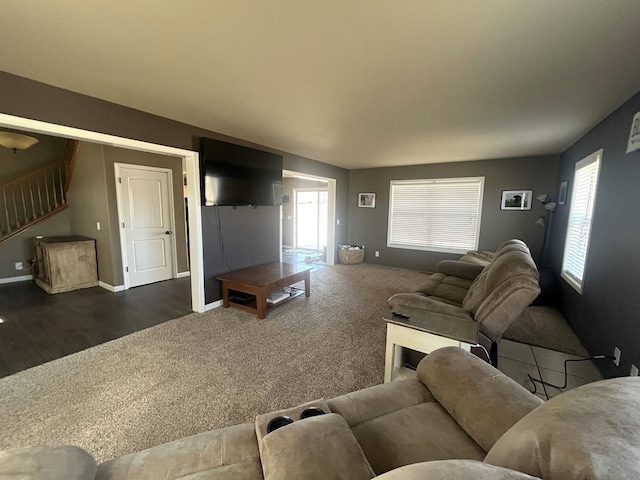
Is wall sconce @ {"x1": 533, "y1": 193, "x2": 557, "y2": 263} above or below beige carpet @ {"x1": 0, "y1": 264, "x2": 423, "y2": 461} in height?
above

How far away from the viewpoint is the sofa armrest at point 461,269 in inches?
135

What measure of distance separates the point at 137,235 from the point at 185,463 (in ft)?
14.5

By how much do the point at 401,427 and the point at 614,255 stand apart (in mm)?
2431

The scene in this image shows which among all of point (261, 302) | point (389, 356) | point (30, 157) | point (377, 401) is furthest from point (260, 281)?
point (30, 157)

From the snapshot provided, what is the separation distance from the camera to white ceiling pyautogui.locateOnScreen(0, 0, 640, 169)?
4.10ft

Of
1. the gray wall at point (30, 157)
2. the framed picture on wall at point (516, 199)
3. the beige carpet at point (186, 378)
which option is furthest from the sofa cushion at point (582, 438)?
the gray wall at point (30, 157)

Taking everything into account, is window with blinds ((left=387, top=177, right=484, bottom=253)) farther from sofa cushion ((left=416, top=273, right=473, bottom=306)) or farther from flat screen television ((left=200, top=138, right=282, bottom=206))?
flat screen television ((left=200, top=138, right=282, bottom=206))

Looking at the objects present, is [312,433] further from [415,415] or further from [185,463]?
[415,415]

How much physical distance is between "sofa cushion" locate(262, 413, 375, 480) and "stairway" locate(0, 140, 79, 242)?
5700 millimetres

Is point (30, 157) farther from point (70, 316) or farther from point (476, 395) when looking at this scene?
point (476, 395)

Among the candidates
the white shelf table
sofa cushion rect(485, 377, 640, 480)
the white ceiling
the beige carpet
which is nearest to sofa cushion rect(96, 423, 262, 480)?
sofa cushion rect(485, 377, 640, 480)

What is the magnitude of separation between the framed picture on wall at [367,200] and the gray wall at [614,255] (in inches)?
145

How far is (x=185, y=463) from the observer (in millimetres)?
857

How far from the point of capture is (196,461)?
0.86 m
